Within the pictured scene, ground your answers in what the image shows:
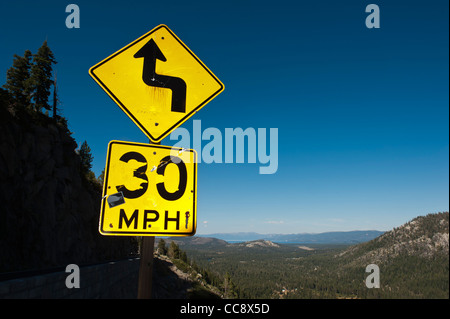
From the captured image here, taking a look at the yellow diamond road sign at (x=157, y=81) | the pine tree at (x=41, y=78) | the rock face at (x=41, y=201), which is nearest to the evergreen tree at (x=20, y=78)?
the pine tree at (x=41, y=78)

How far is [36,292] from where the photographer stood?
8.72m

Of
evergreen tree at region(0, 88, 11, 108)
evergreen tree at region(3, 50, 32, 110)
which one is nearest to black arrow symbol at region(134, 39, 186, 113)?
evergreen tree at region(0, 88, 11, 108)

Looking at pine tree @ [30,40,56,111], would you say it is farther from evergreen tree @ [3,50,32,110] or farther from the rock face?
the rock face

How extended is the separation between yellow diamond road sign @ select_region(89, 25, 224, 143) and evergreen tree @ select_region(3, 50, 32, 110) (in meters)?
45.5

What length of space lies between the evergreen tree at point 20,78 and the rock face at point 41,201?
37.8ft

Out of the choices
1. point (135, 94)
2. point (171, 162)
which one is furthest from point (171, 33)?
point (171, 162)

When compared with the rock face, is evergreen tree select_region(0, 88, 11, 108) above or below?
above

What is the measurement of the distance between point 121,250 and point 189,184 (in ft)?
182

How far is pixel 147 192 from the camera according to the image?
2492 millimetres

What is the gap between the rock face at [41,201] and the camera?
2298 centimetres

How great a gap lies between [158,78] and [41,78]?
159ft

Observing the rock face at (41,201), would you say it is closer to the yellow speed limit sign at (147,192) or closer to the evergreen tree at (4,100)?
the evergreen tree at (4,100)

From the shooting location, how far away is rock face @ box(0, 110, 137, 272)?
22984mm
